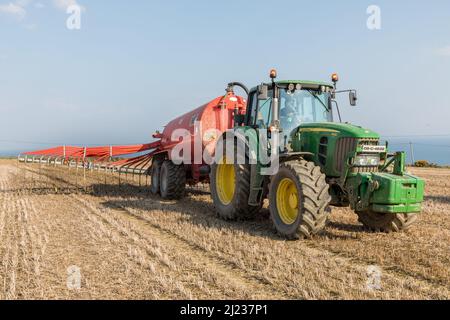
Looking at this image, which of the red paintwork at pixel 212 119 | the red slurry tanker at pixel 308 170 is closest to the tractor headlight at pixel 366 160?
the red slurry tanker at pixel 308 170

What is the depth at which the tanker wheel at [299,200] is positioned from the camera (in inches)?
236

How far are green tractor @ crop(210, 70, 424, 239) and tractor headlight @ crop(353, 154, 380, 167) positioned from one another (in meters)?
0.01

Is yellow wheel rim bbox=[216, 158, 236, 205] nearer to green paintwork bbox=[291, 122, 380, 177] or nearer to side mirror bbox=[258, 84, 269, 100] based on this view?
green paintwork bbox=[291, 122, 380, 177]

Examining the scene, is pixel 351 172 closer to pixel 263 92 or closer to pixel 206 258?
pixel 263 92

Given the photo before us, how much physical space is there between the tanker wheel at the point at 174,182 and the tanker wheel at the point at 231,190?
322cm

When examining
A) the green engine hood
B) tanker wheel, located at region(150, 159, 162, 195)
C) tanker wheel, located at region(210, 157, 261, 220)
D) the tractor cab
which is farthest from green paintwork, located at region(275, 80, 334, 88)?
tanker wheel, located at region(150, 159, 162, 195)

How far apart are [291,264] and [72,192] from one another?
9.08 meters

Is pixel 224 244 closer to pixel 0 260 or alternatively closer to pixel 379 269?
pixel 379 269

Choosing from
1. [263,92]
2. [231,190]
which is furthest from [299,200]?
[231,190]

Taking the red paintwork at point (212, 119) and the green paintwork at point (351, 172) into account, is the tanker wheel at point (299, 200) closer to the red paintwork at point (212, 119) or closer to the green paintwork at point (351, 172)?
the green paintwork at point (351, 172)

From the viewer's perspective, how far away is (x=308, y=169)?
20.5 ft

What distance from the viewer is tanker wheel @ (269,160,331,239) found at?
236 inches
